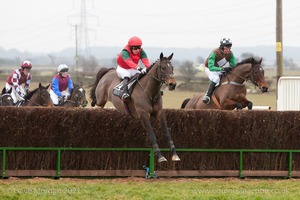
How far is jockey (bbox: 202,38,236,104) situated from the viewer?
14609mm

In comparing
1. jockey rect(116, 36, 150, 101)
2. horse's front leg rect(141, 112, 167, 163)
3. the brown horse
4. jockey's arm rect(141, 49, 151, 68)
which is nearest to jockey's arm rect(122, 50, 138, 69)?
jockey rect(116, 36, 150, 101)

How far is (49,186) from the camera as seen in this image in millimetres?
9977

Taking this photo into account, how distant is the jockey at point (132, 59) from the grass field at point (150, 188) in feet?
4.99

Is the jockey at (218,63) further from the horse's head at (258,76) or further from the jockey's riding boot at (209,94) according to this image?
the horse's head at (258,76)

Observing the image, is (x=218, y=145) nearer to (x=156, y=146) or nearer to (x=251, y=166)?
(x=251, y=166)

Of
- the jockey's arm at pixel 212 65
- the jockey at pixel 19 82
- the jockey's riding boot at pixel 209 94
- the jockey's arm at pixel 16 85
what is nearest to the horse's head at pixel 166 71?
the jockey's arm at pixel 212 65

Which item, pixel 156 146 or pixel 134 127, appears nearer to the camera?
pixel 156 146

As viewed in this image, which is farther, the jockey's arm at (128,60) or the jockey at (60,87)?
the jockey at (60,87)

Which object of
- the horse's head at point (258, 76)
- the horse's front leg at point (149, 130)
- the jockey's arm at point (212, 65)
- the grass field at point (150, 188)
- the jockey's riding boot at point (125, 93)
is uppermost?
the jockey's arm at point (212, 65)

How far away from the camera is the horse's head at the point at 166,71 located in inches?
404

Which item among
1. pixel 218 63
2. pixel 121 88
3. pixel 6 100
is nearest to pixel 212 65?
pixel 218 63

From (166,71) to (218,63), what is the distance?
4647 millimetres

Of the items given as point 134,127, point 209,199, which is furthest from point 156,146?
point 209,199

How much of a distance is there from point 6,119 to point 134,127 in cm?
197
